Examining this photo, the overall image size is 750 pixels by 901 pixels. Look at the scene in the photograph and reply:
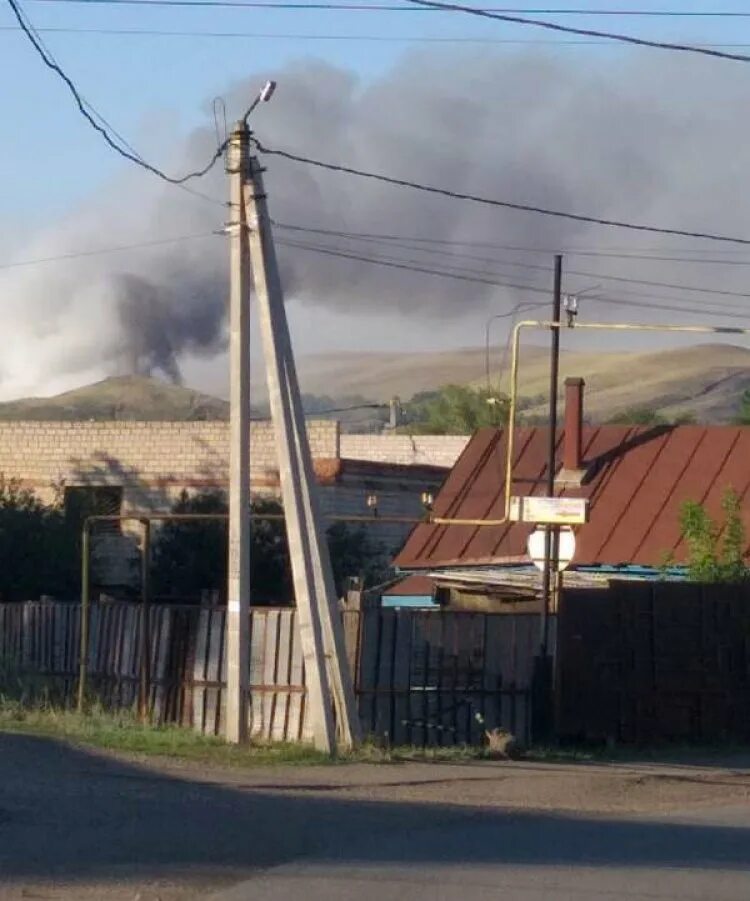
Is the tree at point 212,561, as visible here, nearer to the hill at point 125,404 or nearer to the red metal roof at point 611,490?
the red metal roof at point 611,490

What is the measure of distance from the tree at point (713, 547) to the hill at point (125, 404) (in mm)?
46260

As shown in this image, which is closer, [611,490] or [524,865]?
[524,865]

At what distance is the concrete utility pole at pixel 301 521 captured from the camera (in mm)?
16406

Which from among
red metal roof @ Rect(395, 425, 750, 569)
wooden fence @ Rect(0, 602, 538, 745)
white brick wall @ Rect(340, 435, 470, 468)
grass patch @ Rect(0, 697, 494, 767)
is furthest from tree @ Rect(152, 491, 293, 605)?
white brick wall @ Rect(340, 435, 470, 468)

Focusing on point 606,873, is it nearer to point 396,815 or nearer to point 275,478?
point 396,815

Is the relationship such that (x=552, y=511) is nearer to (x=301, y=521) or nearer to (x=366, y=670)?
(x=366, y=670)

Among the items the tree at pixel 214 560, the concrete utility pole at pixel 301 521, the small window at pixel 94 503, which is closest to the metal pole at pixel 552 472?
the concrete utility pole at pixel 301 521

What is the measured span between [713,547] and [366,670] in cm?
680

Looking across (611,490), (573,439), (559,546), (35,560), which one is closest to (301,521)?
(559,546)

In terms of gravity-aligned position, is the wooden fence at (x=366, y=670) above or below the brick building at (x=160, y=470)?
below

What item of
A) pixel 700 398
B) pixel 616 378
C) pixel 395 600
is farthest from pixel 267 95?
pixel 616 378

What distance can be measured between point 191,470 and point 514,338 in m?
17.4

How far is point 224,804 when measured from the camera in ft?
41.9

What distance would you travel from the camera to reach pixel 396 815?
42.0ft
